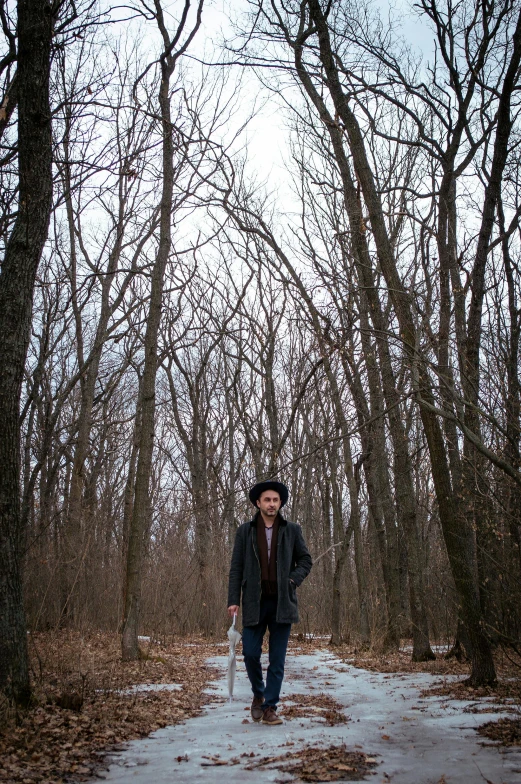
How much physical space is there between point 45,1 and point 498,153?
4473mm

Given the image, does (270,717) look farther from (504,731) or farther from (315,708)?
(504,731)

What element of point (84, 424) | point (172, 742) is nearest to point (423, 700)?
point (172, 742)

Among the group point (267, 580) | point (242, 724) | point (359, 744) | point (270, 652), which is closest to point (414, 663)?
point (270, 652)

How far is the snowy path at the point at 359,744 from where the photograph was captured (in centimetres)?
351

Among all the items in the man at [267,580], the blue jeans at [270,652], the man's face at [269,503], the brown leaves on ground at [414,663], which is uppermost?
the man's face at [269,503]

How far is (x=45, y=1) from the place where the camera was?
5875 mm

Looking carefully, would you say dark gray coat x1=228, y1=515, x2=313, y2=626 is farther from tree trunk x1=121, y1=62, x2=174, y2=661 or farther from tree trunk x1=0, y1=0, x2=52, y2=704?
tree trunk x1=121, y1=62, x2=174, y2=661

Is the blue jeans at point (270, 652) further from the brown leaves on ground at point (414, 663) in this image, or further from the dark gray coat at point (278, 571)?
the brown leaves on ground at point (414, 663)

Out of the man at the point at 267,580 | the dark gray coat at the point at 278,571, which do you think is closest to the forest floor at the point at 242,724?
the man at the point at 267,580

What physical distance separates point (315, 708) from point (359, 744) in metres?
1.74

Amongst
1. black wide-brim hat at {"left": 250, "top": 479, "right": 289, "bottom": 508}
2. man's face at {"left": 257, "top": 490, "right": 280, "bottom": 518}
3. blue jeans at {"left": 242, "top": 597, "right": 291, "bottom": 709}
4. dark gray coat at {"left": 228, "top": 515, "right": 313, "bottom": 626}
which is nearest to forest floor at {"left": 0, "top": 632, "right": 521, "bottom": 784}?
blue jeans at {"left": 242, "top": 597, "right": 291, "bottom": 709}

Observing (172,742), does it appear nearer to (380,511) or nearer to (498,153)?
(498,153)

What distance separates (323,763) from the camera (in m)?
3.69

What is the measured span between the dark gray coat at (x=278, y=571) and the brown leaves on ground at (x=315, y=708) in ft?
2.53
